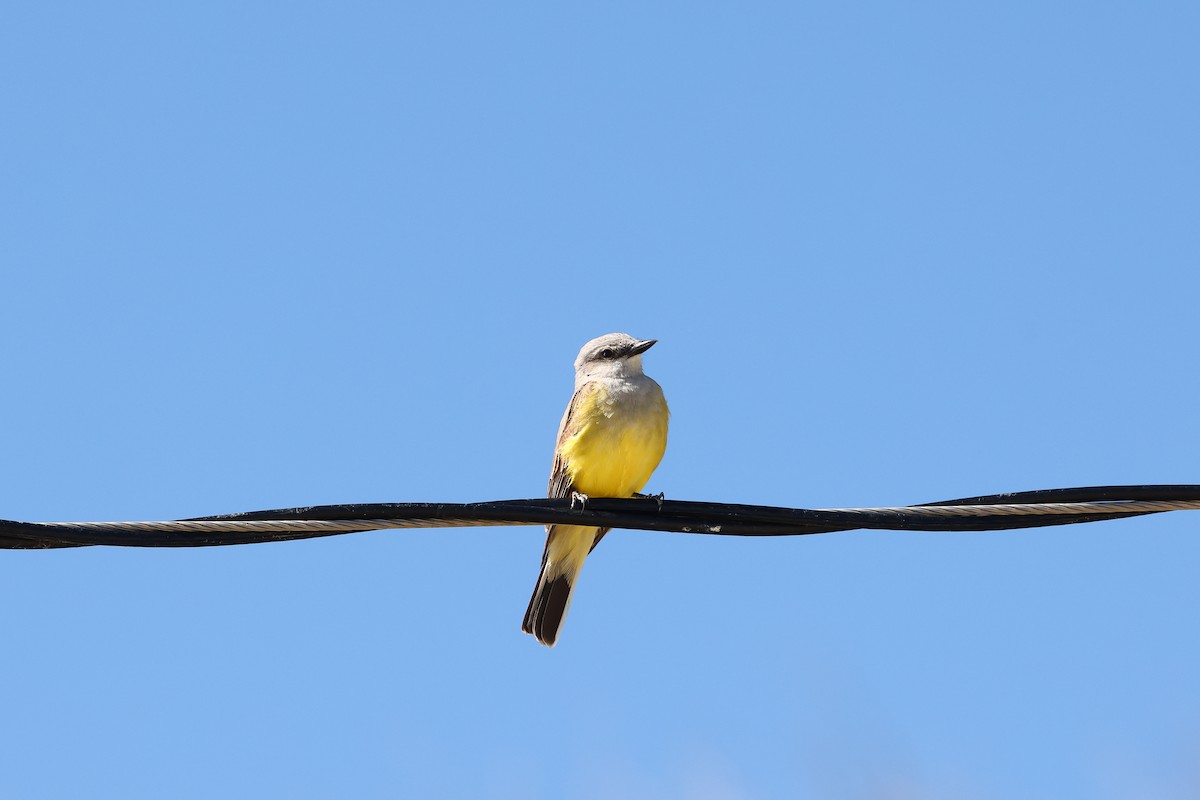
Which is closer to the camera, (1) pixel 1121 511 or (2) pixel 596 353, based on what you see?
(1) pixel 1121 511

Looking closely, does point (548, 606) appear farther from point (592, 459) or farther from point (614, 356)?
point (614, 356)

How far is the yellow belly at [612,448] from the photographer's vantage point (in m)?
8.73

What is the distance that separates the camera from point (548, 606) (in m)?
8.99

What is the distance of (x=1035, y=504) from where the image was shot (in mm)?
6199

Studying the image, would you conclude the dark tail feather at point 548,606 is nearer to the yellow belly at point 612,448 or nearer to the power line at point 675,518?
the yellow belly at point 612,448

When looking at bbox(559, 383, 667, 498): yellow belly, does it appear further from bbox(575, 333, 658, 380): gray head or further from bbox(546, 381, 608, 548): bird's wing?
bbox(575, 333, 658, 380): gray head

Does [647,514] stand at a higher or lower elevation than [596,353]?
lower

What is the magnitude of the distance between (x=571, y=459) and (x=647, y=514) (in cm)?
205

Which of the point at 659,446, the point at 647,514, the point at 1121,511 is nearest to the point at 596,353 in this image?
the point at 659,446

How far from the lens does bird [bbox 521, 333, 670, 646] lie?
28.7 feet

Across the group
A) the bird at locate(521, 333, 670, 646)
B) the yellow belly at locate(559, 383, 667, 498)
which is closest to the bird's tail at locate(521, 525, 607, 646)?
the bird at locate(521, 333, 670, 646)

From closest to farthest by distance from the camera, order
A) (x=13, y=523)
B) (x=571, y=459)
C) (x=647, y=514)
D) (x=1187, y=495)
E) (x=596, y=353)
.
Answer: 1. (x=13, y=523)
2. (x=1187, y=495)
3. (x=647, y=514)
4. (x=571, y=459)
5. (x=596, y=353)

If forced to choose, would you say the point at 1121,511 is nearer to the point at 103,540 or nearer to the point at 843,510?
the point at 843,510

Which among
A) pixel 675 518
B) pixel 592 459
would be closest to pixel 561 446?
pixel 592 459
